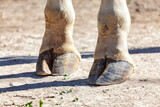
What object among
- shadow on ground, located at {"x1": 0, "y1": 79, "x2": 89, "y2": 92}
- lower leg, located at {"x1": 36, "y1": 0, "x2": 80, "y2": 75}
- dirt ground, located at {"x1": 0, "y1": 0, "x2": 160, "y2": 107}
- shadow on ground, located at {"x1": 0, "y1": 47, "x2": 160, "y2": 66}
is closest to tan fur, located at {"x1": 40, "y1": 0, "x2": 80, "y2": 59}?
lower leg, located at {"x1": 36, "y1": 0, "x2": 80, "y2": 75}

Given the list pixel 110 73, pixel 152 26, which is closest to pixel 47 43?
pixel 110 73

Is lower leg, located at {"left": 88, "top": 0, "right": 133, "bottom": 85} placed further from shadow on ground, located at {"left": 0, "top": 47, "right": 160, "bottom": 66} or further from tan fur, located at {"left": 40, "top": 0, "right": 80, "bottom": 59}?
shadow on ground, located at {"left": 0, "top": 47, "right": 160, "bottom": 66}

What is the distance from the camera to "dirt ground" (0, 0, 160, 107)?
10.1ft

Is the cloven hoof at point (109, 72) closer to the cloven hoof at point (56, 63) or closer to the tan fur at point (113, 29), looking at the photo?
the tan fur at point (113, 29)

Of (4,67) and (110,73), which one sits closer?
(110,73)

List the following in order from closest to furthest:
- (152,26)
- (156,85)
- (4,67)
→ (156,85) < (4,67) < (152,26)

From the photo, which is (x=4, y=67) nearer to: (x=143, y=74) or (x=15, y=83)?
(x=15, y=83)

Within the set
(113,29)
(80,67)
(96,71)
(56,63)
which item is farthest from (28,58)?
(113,29)

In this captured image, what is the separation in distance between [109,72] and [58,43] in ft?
2.59

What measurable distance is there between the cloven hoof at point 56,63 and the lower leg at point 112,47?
42cm

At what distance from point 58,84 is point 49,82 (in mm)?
121

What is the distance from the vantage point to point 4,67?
4.34 m

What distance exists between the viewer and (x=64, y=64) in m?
3.82

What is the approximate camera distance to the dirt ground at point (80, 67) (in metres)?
3.08
